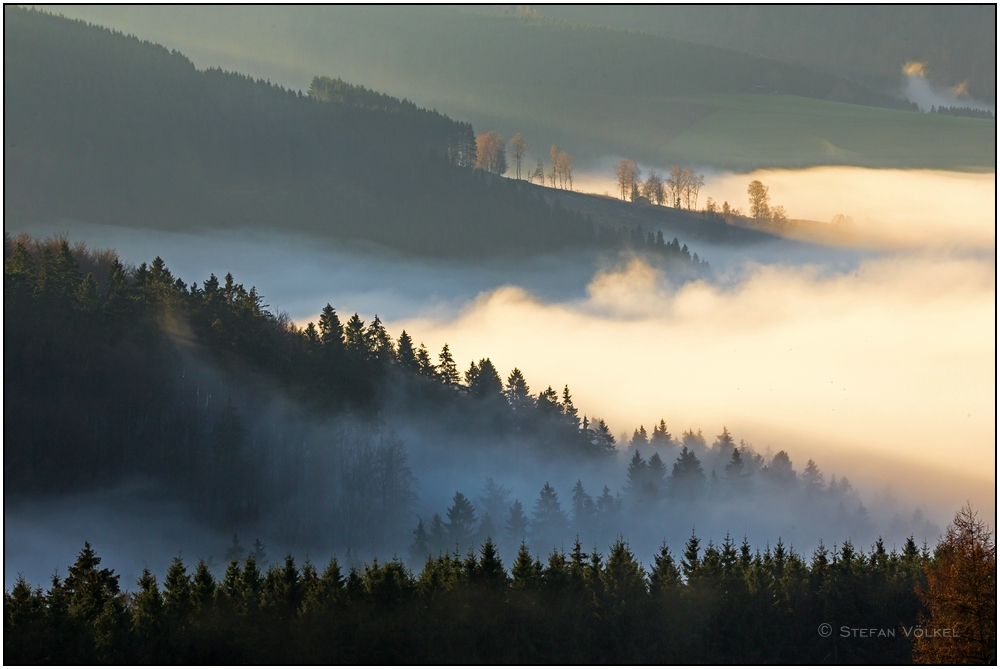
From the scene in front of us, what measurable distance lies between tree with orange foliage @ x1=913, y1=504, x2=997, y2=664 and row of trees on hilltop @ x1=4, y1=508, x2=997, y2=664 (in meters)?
6.69

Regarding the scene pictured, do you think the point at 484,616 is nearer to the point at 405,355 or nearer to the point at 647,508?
the point at 405,355

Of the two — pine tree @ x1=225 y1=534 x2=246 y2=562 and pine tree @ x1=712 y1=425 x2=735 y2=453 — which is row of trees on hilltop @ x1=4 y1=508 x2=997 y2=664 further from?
pine tree @ x1=712 y1=425 x2=735 y2=453

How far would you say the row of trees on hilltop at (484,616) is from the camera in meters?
61.7

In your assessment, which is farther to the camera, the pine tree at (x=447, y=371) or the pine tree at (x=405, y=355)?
the pine tree at (x=447, y=371)

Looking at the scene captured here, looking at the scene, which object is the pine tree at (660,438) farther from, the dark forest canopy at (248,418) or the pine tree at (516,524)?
the pine tree at (516,524)

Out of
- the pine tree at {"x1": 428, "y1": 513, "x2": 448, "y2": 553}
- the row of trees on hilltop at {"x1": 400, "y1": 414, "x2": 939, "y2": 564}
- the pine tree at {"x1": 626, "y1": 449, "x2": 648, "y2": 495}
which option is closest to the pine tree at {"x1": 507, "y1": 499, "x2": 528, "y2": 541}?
the row of trees on hilltop at {"x1": 400, "y1": 414, "x2": 939, "y2": 564}

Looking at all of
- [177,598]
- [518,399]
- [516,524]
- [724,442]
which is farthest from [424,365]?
[177,598]

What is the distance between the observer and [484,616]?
6538cm

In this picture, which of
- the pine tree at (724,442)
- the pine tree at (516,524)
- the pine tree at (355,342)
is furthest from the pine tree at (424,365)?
the pine tree at (724,442)

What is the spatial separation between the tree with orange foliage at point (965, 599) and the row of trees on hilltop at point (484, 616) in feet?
21.9

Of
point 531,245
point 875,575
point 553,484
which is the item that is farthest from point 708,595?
point 531,245

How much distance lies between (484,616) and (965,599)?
2740 centimetres

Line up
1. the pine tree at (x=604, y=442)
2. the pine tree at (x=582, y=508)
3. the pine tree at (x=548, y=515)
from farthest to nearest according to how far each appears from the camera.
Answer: the pine tree at (x=604, y=442) → the pine tree at (x=582, y=508) → the pine tree at (x=548, y=515)

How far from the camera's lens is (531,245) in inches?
7741
